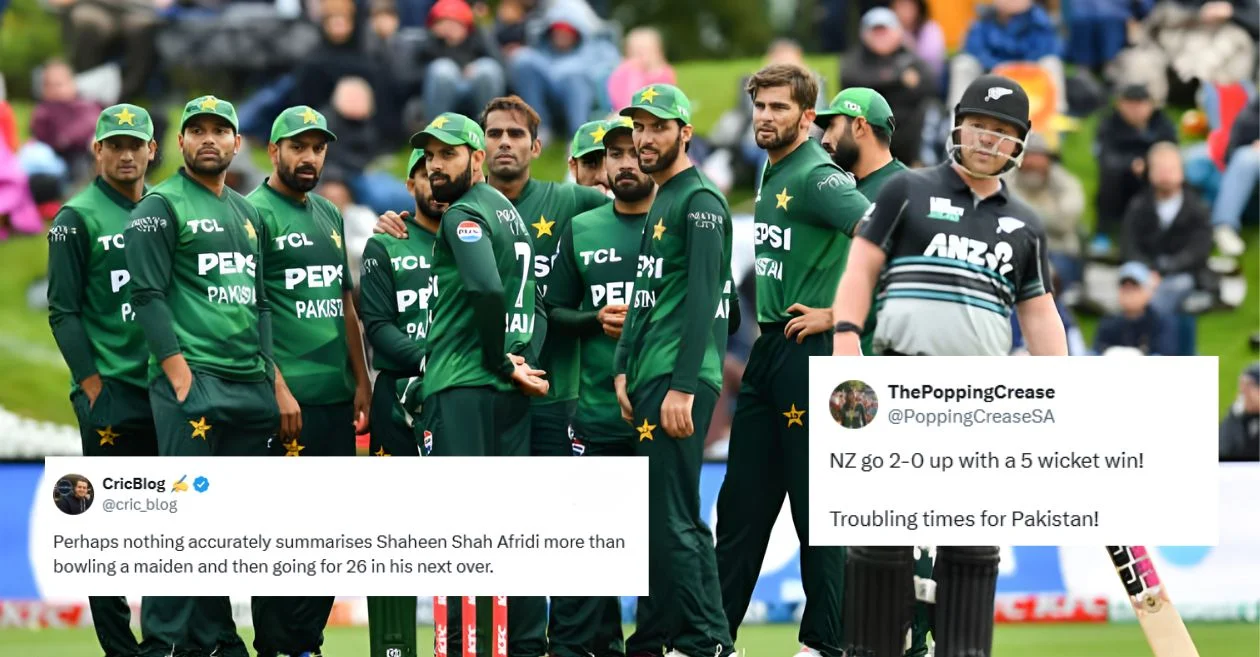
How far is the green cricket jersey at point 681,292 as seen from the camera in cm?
759

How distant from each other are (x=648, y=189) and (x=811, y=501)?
2.10 meters

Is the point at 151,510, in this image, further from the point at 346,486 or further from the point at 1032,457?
the point at 1032,457

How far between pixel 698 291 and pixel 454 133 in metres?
1.19

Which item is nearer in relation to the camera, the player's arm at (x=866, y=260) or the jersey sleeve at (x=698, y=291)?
the player's arm at (x=866, y=260)

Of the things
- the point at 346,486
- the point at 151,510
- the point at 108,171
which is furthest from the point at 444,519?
the point at 108,171

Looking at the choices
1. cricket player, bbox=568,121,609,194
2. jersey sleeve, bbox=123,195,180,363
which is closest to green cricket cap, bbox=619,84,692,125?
cricket player, bbox=568,121,609,194

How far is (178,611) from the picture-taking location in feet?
25.6

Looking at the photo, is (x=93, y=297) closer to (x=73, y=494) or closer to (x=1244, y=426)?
(x=73, y=494)

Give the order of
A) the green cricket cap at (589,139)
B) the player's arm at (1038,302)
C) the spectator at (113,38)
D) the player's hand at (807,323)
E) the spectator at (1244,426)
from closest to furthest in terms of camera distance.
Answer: the player's arm at (1038,302)
the player's hand at (807,323)
the green cricket cap at (589,139)
the spectator at (1244,426)
the spectator at (113,38)

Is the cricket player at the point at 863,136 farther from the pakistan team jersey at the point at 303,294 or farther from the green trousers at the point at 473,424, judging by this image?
the pakistan team jersey at the point at 303,294

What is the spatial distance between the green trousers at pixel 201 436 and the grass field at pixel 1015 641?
5.93 ft

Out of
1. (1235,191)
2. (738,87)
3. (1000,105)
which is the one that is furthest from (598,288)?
(1235,191)

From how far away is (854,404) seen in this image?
687cm

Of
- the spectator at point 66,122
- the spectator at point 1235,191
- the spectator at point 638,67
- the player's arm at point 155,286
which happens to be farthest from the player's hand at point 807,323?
the spectator at point 66,122
